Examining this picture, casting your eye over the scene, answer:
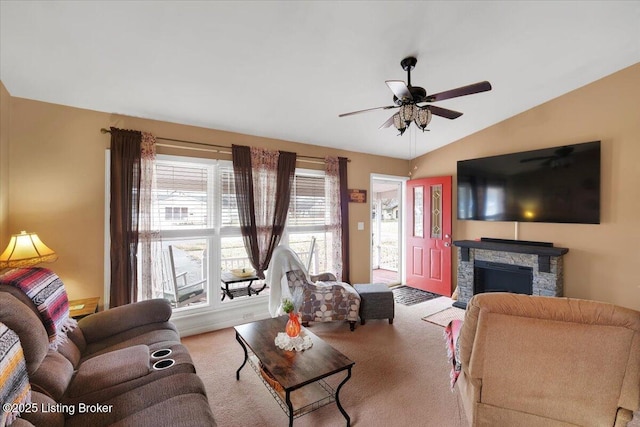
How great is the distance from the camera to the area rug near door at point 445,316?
11.8 feet

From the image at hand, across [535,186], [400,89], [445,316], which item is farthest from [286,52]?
[445,316]

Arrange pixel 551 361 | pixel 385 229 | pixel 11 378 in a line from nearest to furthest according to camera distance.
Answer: pixel 11 378 → pixel 551 361 → pixel 385 229

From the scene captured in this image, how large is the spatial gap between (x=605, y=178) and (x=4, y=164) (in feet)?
20.2

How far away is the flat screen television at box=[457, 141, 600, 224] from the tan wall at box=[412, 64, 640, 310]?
0.15 m

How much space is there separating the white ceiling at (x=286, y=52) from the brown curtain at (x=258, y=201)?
569 mm

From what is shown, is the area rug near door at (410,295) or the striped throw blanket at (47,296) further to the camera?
the area rug near door at (410,295)

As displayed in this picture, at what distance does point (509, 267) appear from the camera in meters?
3.80

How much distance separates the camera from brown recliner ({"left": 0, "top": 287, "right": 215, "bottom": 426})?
1296 mm

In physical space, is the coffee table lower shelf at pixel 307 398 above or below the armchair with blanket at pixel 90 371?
below

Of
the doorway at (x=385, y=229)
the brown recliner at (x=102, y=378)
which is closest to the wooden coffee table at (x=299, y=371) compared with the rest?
the brown recliner at (x=102, y=378)

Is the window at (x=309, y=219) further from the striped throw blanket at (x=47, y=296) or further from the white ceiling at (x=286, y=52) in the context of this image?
the striped throw blanket at (x=47, y=296)

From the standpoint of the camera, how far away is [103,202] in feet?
9.34

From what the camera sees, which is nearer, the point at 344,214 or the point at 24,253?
the point at 24,253

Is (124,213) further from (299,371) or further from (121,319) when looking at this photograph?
(299,371)
